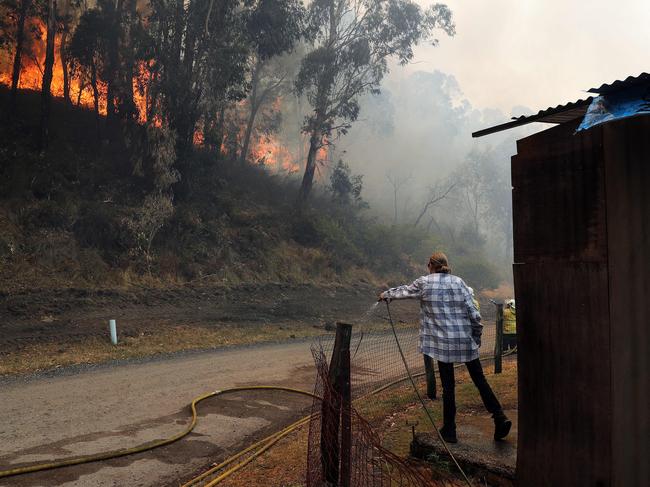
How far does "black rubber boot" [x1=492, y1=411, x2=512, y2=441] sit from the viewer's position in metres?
5.16

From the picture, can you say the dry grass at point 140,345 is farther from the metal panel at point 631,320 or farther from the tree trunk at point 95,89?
the tree trunk at point 95,89

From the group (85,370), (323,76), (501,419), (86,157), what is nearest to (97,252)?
(86,157)

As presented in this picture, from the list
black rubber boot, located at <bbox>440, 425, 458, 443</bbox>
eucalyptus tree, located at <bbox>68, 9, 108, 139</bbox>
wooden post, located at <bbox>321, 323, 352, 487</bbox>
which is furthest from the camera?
eucalyptus tree, located at <bbox>68, 9, 108, 139</bbox>

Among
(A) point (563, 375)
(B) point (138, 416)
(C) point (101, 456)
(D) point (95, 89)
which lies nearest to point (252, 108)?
(D) point (95, 89)

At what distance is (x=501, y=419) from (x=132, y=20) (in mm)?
25866

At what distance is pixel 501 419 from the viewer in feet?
16.9

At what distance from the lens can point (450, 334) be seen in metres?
5.15

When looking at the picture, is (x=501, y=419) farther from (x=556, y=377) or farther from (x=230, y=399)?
(x=230, y=399)

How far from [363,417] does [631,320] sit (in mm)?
4502

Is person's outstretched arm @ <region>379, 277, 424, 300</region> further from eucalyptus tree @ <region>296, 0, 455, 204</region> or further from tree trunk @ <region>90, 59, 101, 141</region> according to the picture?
eucalyptus tree @ <region>296, 0, 455, 204</region>

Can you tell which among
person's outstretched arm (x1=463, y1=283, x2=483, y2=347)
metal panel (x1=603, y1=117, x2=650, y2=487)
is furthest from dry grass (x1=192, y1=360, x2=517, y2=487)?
Answer: metal panel (x1=603, y1=117, x2=650, y2=487)

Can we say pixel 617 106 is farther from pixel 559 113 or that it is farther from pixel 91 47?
pixel 91 47

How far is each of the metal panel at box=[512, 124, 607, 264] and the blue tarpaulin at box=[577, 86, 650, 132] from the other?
0.11 meters

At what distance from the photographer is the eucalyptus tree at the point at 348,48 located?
3192cm
